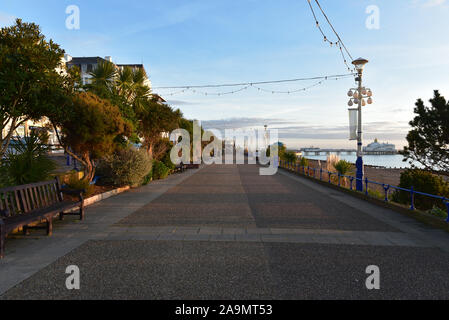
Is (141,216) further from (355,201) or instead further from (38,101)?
(355,201)

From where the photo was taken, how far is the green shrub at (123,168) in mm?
13516

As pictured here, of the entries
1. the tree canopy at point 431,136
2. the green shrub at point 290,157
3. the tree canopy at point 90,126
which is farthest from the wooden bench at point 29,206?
the green shrub at point 290,157

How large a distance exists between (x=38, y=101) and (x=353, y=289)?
811cm

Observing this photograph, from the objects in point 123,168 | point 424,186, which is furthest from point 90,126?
point 424,186

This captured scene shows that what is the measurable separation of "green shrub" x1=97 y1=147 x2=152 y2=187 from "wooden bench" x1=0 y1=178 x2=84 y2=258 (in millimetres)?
5794

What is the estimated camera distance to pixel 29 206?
6352 mm

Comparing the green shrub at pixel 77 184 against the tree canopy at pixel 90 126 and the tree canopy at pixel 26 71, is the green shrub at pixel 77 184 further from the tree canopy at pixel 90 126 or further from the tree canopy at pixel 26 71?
the tree canopy at pixel 26 71

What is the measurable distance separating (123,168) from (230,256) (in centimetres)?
967

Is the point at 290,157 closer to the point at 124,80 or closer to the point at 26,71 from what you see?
the point at 124,80

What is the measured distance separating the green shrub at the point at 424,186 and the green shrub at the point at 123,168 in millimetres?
10424

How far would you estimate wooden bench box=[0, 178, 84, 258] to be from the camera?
5145 mm

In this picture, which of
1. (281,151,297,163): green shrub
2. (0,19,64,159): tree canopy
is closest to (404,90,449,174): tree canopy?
(0,19,64,159): tree canopy

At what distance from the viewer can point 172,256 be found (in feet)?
16.5

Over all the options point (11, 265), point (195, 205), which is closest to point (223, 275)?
point (11, 265)
